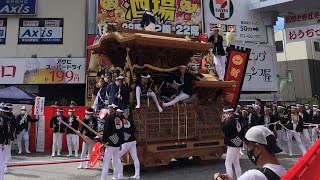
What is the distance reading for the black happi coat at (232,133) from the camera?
7.39 m

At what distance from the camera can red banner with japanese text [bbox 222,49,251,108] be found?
37.0 ft

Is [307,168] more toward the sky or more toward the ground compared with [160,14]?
more toward the ground

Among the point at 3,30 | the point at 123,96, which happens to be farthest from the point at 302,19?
the point at 3,30

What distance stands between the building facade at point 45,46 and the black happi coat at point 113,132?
12.4 metres

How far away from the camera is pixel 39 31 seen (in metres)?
19.8

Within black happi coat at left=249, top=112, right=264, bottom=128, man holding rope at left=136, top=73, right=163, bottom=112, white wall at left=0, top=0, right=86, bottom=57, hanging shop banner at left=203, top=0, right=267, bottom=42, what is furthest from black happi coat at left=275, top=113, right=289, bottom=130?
white wall at left=0, top=0, right=86, bottom=57

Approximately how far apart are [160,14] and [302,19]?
32.5 feet

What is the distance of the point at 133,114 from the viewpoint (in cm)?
904

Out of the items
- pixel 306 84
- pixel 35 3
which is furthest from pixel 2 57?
pixel 306 84

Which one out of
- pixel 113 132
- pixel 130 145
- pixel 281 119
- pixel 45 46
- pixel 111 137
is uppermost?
pixel 45 46

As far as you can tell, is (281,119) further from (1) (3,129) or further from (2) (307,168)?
(2) (307,168)

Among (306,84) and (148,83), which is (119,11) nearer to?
(148,83)

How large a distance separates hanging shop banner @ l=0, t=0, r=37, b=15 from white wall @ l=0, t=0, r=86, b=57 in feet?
1.12

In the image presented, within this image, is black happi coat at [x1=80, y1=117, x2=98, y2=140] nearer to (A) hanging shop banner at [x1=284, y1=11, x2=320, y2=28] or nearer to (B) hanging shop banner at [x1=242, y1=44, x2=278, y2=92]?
(B) hanging shop banner at [x1=242, y1=44, x2=278, y2=92]
